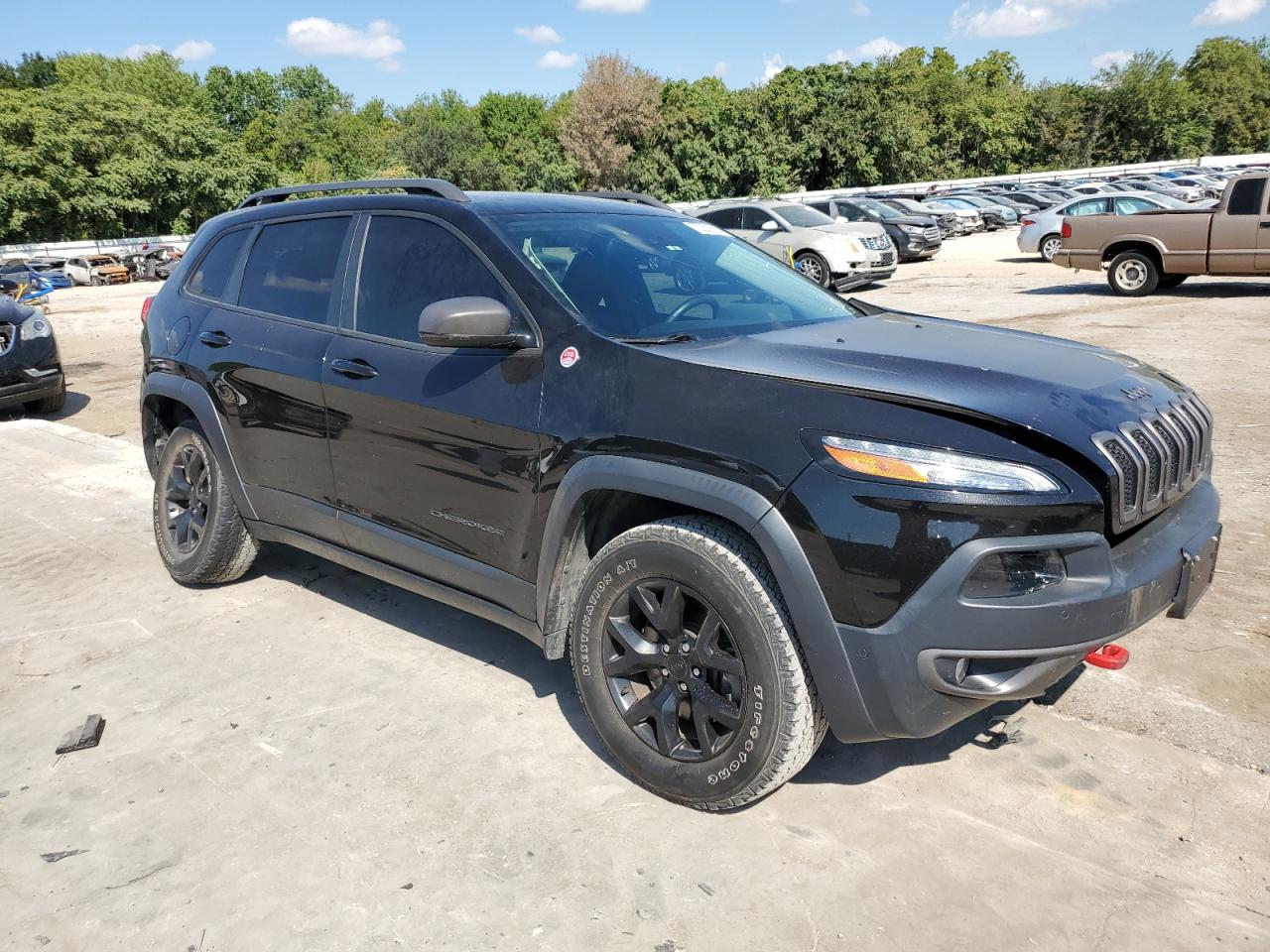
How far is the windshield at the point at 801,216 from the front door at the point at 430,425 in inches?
668

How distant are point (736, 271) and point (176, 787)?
8.79 ft

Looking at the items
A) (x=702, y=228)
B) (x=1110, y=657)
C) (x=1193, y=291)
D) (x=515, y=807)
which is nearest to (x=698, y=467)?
(x=515, y=807)

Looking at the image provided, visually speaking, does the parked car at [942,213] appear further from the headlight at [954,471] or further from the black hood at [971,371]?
the headlight at [954,471]

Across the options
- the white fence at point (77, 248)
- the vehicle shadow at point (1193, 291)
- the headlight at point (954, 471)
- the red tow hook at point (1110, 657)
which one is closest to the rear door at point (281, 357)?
the headlight at point (954, 471)

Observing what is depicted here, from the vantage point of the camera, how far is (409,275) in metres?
3.78

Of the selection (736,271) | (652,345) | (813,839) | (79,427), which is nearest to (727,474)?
(652,345)

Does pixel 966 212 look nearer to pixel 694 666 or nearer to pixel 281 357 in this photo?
pixel 281 357

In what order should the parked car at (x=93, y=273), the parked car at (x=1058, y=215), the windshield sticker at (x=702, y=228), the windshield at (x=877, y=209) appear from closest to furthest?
the windshield sticker at (x=702, y=228)
the parked car at (x=1058, y=215)
the windshield at (x=877, y=209)
the parked car at (x=93, y=273)

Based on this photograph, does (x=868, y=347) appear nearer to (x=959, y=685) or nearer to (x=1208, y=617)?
(x=959, y=685)

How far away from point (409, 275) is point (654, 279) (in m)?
0.91

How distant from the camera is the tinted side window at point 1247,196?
14406mm

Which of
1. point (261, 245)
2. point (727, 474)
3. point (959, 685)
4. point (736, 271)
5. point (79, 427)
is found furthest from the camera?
point (79, 427)

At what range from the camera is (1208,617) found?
426 centimetres

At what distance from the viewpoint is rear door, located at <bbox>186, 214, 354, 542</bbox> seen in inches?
160
